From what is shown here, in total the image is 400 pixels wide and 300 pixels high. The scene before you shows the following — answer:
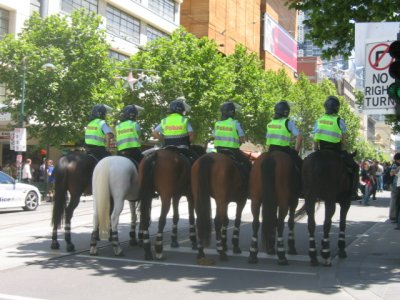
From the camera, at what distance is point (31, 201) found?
2062cm

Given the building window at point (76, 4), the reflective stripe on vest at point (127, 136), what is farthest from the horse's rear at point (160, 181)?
the building window at point (76, 4)

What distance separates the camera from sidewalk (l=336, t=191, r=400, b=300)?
23.3 ft

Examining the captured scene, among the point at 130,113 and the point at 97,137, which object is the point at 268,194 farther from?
the point at 97,137

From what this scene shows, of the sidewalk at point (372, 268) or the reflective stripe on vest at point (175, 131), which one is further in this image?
the reflective stripe on vest at point (175, 131)

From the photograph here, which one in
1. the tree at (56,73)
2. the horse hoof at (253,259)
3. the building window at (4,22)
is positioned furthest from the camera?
the building window at (4,22)

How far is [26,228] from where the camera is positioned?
13.9 m

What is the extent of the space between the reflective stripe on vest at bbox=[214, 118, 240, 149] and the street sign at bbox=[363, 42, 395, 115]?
229 cm

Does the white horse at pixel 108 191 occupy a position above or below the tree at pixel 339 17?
below

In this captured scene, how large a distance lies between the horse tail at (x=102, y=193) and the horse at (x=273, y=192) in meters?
2.48

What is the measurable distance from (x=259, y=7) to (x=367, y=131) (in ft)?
308

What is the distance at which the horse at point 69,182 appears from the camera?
9875 millimetres

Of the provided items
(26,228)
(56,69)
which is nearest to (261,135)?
(56,69)

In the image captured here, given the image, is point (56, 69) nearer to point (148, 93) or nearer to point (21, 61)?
point (21, 61)

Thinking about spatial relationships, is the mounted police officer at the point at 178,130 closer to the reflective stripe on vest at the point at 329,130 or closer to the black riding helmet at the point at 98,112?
the black riding helmet at the point at 98,112
